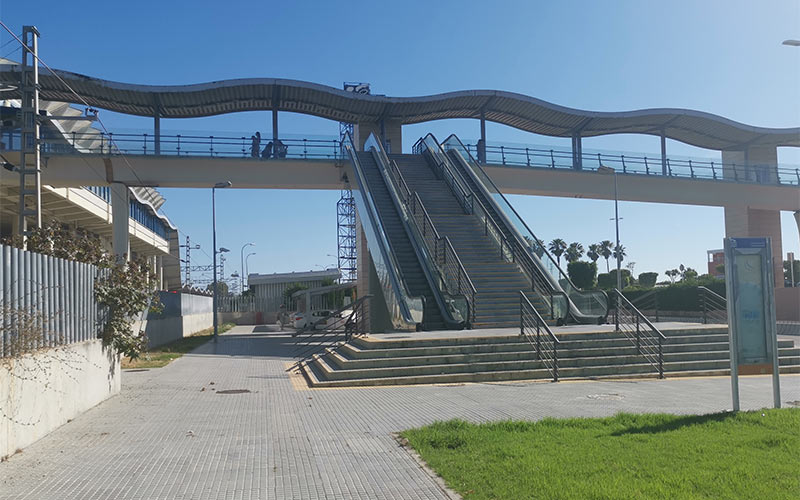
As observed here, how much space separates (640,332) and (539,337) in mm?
2533

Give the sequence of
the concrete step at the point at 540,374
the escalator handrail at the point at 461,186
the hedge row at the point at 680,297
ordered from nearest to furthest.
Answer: the concrete step at the point at 540,374
the escalator handrail at the point at 461,186
the hedge row at the point at 680,297

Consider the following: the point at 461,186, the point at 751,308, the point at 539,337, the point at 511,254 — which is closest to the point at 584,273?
the point at 461,186

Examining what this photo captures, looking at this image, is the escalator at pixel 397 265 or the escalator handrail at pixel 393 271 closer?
the escalator handrail at pixel 393 271

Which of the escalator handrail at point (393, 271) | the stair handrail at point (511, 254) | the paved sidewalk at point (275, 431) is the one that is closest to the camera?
the paved sidewalk at point (275, 431)

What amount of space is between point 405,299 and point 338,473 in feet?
36.3

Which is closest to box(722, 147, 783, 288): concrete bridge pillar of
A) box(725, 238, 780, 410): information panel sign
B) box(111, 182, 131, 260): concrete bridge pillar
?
box(111, 182, 131, 260): concrete bridge pillar

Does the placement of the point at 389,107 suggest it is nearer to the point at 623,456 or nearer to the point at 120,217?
the point at 120,217

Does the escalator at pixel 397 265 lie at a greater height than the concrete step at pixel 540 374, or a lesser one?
greater

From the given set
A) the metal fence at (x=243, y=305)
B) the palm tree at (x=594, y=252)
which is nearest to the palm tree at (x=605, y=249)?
the palm tree at (x=594, y=252)

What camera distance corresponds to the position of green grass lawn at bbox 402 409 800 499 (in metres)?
5.19

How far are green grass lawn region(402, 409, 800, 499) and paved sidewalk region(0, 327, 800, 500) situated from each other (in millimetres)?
517

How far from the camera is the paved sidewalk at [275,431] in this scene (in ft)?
19.0

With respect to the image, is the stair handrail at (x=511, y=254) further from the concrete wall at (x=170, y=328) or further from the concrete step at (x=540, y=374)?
the concrete wall at (x=170, y=328)

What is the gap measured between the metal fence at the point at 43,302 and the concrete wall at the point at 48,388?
172mm
